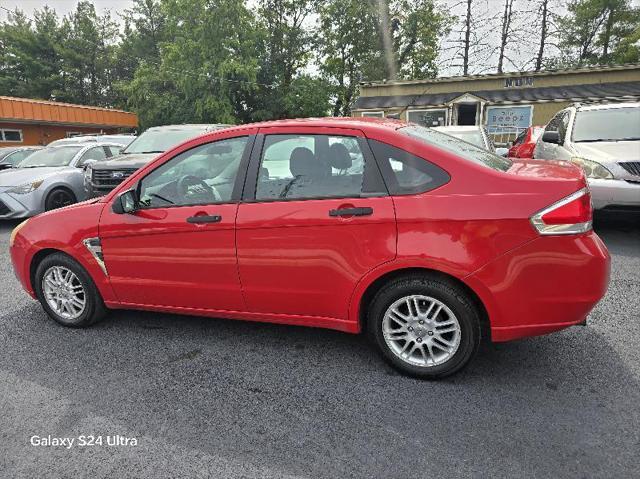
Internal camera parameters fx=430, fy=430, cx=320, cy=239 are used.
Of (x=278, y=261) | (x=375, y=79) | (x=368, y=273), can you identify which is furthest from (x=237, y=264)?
(x=375, y=79)

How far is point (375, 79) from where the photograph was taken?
125 ft

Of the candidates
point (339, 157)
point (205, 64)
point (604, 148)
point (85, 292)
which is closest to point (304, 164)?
point (339, 157)

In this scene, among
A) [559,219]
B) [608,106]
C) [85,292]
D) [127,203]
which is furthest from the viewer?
[608,106]

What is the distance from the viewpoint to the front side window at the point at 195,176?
304 centimetres

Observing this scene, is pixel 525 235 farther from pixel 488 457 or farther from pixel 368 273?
pixel 488 457

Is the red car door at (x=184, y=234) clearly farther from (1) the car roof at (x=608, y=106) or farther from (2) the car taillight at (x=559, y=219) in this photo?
(1) the car roof at (x=608, y=106)

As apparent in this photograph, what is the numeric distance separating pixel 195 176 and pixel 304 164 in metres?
0.90

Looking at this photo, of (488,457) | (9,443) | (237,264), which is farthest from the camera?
(237,264)

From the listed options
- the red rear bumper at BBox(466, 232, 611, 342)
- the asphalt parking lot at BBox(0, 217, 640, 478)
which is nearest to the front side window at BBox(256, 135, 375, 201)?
the red rear bumper at BBox(466, 232, 611, 342)

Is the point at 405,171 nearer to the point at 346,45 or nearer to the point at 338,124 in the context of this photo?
the point at 338,124

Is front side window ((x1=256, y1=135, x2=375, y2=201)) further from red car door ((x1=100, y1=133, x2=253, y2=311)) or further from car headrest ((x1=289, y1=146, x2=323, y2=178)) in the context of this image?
red car door ((x1=100, y1=133, x2=253, y2=311))

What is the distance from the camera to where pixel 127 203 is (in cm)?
314

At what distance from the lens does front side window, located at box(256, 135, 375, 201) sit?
8.83 ft

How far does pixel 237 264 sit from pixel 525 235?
180cm
